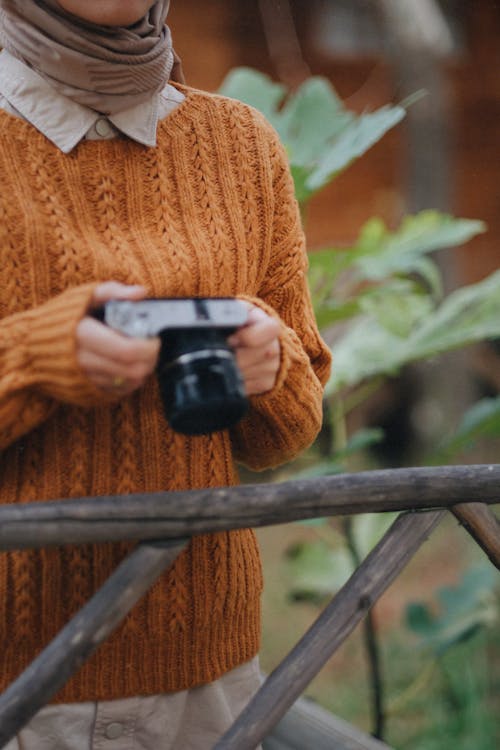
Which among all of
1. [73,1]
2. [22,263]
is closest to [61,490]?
[22,263]

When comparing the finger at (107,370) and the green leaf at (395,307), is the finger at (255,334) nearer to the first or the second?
the finger at (107,370)

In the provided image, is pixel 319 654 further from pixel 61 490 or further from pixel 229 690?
pixel 61 490

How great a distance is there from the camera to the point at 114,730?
0.92 metres

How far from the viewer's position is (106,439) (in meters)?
0.90

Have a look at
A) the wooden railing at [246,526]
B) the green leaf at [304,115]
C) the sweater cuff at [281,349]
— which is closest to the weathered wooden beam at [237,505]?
the wooden railing at [246,526]

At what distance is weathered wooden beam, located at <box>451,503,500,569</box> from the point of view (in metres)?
0.99

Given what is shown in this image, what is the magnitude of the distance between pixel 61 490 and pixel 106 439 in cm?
7

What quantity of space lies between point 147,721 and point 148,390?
36 centimetres

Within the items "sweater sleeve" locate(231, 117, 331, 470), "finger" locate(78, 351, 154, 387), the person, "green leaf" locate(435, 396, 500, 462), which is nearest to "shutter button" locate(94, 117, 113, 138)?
the person

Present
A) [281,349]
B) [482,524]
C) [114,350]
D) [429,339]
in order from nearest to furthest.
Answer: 1. [114,350]
2. [281,349]
3. [482,524]
4. [429,339]

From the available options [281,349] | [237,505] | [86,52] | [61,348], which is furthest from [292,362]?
[86,52]

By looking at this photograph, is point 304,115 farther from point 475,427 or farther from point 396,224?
point 396,224

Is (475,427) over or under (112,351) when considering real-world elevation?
under

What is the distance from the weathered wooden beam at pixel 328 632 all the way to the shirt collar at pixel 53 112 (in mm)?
515
